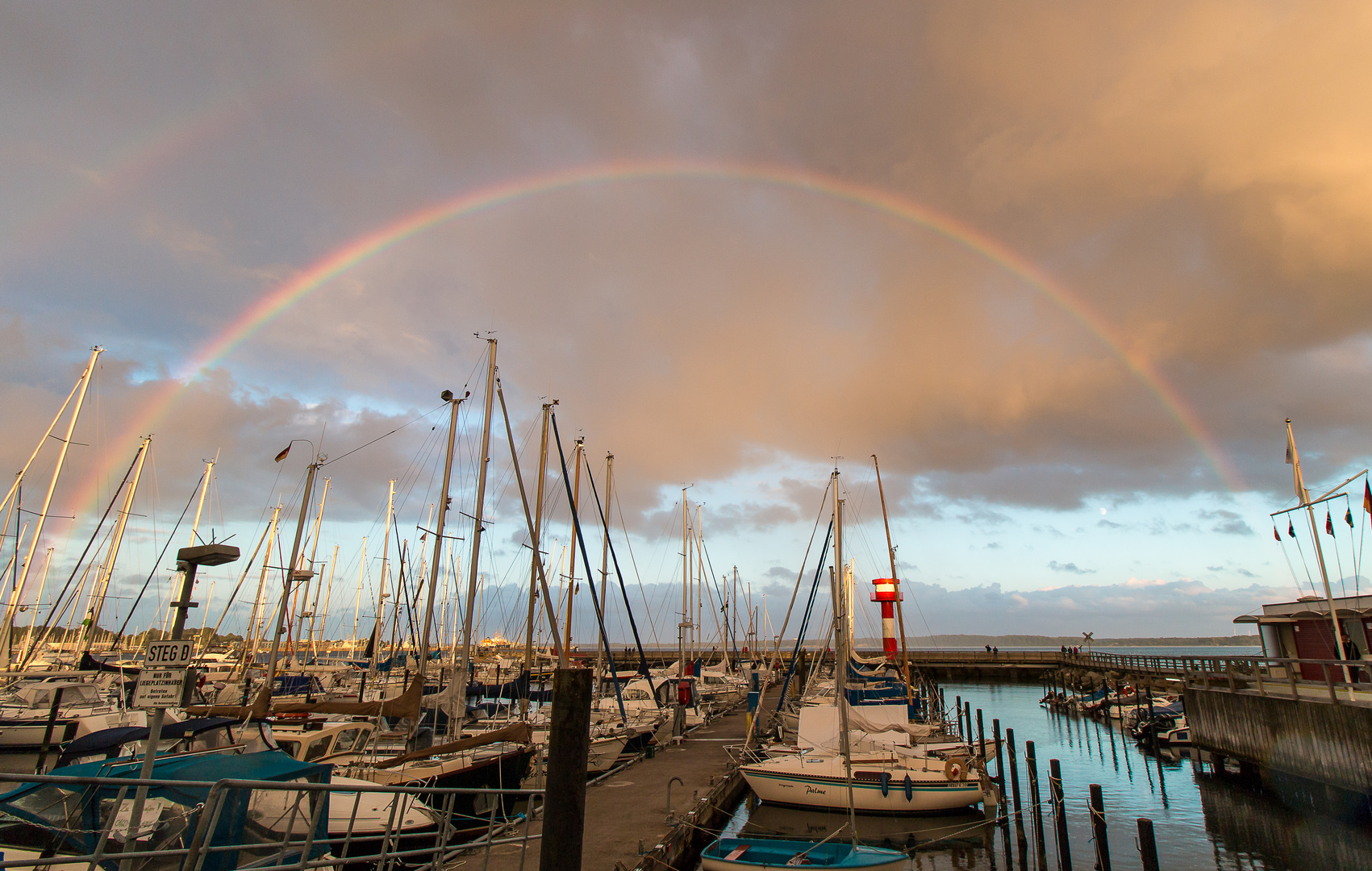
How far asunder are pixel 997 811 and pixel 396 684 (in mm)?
39579

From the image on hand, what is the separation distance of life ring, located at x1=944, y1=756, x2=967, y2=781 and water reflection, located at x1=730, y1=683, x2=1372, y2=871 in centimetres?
149

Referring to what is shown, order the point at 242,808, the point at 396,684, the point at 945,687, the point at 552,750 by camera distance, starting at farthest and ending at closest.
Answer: the point at 945,687, the point at 396,684, the point at 242,808, the point at 552,750

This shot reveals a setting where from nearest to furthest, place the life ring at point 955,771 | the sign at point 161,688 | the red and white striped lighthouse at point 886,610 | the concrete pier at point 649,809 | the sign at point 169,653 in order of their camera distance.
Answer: the sign at point 161,688, the sign at point 169,653, the concrete pier at point 649,809, the life ring at point 955,771, the red and white striped lighthouse at point 886,610

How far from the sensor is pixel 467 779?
20.5 meters

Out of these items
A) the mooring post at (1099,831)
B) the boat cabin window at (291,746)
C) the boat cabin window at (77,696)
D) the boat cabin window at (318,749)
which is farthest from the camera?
the boat cabin window at (77,696)

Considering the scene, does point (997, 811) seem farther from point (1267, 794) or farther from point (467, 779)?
point (467, 779)

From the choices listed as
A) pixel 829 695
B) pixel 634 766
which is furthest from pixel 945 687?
pixel 634 766

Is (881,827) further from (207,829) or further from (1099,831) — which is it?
(207,829)

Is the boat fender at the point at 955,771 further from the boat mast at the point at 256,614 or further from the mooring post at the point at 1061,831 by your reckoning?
the boat mast at the point at 256,614

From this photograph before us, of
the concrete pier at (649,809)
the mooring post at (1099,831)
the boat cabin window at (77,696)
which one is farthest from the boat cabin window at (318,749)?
the mooring post at (1099,831)

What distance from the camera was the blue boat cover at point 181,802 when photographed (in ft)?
27.9

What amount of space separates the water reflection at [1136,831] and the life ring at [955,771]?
149 centimetres

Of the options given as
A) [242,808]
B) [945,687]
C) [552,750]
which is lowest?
[945,687]

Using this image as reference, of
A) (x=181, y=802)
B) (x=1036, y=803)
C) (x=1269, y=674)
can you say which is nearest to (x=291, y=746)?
(x=181, y=802)
